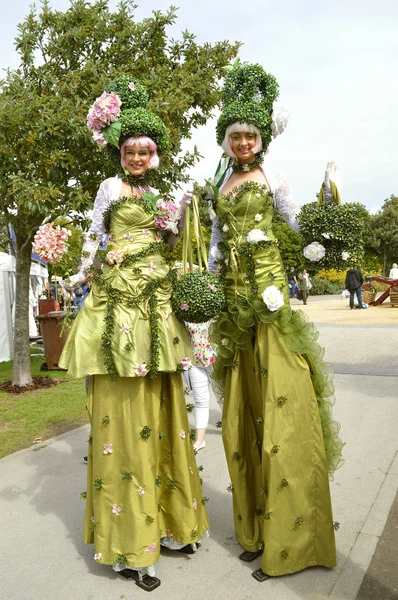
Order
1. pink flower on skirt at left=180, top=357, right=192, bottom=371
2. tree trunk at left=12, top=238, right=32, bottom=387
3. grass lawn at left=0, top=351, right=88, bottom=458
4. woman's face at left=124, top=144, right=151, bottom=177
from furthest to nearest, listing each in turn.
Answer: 1. tree trunk at left=12, top=238, right=32, bottom=387
2. grass lawn at left=0, top=351, right=88, bottom=458
3. woman's face at left=124, top=144, right=151, bottom=177
4. pink flower on skirt at left=180, top=357, right=192, bottom=371

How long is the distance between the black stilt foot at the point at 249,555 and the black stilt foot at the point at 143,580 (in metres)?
0.53

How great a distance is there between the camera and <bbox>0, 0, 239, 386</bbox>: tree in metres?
6.12

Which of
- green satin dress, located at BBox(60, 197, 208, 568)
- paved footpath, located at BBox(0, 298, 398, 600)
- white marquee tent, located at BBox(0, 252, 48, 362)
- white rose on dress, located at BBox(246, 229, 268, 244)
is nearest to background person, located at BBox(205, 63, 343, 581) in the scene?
white rose on dress, located at BBox(246, 229, 268, 244)

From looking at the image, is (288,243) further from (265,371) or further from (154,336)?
(154,336)

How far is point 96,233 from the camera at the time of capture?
3025 millimetres

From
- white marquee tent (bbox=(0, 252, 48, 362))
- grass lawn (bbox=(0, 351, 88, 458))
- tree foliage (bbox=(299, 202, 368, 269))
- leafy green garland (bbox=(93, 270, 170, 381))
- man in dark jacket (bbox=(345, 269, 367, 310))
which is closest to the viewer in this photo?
tree foliage (bbox=(299, 202, 368, 269))

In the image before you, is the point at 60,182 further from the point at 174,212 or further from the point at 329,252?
the point at 329,252

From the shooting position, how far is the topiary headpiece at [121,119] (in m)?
2.95

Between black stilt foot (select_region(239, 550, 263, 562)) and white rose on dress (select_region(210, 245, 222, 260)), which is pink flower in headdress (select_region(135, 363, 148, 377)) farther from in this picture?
black stilt foot (select_region(239, 550, 263, 562))

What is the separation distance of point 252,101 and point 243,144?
25 centimetres

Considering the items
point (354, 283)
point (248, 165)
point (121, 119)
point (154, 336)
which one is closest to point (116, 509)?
A: point (154, 336)

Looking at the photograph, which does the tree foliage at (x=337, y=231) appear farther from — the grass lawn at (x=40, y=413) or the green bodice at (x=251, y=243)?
the grass lawn at (x=40, y=413)

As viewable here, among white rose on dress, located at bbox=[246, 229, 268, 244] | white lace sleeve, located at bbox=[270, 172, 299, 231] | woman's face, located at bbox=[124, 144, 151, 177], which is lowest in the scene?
white rose on dress, located at bbox=[246, 229, 268, 244]

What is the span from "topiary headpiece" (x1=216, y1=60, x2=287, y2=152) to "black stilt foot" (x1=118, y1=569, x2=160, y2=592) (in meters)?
2.57
